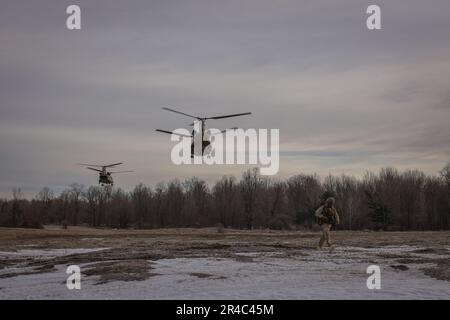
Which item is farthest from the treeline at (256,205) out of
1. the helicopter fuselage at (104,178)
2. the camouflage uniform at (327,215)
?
the camouflage uniform at (327,215)

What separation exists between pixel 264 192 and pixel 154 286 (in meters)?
119

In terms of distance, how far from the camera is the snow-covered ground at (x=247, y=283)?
11.4 meters

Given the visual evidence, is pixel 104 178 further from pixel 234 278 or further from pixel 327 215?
pixel 234 278

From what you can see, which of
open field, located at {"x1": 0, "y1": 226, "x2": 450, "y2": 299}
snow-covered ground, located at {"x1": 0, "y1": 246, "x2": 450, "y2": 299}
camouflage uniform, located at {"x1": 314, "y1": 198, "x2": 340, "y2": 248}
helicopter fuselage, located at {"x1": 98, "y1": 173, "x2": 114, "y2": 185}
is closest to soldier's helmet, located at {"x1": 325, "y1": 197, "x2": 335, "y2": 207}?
camouflage uniform, located at {"x1": 314, "y1": 198, "x2": 340, "y2": 248}

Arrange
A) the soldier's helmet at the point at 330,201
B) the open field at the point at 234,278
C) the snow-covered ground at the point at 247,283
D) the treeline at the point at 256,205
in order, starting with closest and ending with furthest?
the snow-covered ground at the point at 247,283, the open field at the point at 234,278, the soldier's helmet at the point at 330,201, the treeline at the point at 256,205

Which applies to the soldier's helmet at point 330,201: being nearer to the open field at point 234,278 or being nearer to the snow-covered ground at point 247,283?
the open field at point 234,278

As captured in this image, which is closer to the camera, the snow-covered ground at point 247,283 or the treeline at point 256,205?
the snow-covered ground at point 247,283

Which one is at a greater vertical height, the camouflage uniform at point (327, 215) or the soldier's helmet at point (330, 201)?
the soldier's helmet at point (330, 201)

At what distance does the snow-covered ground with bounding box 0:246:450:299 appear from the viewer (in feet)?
37.3

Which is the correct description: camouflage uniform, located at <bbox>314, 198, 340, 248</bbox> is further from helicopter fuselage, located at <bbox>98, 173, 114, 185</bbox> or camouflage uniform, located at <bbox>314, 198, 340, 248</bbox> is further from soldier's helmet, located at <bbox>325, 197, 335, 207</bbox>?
helicopter fuselage, located at <bbox>98, 173, 114, 185</bbox>

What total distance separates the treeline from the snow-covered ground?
75.8 m

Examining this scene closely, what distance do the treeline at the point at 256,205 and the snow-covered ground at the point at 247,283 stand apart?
75.8 metres
